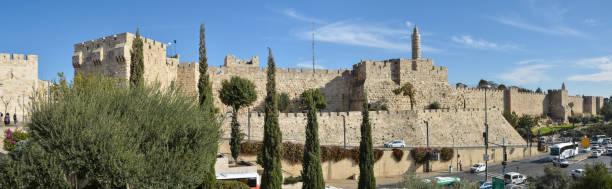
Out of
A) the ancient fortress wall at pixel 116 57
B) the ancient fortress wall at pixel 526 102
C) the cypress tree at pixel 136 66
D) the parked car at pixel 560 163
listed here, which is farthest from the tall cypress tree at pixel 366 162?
the ancient fortress wall at pixel 526 102

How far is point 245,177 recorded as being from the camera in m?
17.0

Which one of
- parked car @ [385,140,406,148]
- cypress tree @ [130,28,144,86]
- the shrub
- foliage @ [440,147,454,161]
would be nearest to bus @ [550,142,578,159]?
foliage @ [440,147,454,161]

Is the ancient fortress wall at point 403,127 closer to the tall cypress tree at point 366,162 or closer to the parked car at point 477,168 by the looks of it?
the parked car at point 477,168

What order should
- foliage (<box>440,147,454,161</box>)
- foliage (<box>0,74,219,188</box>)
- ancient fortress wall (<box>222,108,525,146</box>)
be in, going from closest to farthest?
foliage (<box>0,74,219,188</box>) < ancient fortress wall (<box>222,108,525,146</box>) < foliage (<box>440,147,454,161</box>)

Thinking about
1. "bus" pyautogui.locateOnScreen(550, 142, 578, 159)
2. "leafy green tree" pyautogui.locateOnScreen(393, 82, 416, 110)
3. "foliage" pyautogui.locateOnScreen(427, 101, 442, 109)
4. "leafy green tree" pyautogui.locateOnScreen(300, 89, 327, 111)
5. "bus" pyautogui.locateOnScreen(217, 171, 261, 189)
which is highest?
"leafy green tree" pyautogui.locateOnScreen(393, 82, 416, 110)

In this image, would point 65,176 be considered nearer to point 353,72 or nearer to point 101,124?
point 101,124

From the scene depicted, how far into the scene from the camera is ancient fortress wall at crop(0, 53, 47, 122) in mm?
25828

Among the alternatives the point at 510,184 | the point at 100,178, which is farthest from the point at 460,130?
the point at 100,178

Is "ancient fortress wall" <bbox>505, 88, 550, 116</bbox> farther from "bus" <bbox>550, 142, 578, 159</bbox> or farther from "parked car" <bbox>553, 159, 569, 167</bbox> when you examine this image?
"parked car" <bbox>553, 159, 569, 167</bbox>

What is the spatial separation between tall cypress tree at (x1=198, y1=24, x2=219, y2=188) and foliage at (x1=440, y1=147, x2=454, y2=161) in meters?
18.4

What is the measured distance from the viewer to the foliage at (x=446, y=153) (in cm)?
2814

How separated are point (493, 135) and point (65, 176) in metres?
34.1

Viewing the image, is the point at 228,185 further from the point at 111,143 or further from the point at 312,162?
the point at 111,143

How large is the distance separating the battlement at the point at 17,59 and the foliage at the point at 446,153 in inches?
1047
